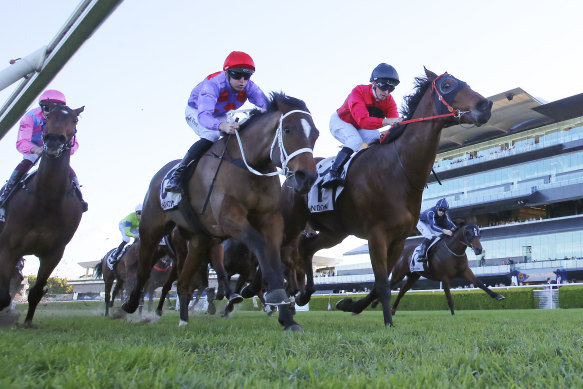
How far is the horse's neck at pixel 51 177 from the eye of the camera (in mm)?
5852

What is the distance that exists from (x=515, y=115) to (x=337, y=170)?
53.9 meters

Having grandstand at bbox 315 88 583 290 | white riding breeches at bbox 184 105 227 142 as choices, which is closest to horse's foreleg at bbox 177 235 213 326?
white riding breeches at bbox 184 105 227 142

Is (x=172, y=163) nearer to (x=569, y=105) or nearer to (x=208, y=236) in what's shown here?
(x=208, y=236)

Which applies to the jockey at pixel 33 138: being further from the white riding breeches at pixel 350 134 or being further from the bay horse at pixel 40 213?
the white riding breeches at pixel 350 134

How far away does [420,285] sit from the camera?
50.2 meters

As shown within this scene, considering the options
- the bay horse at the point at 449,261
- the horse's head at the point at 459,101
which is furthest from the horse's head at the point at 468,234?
the horse's head at the point at 459,101

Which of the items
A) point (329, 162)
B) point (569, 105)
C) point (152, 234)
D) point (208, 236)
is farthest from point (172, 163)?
point (569, 105)

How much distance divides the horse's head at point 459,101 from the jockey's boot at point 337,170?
123 cm

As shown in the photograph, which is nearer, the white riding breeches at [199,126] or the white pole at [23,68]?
the white pole at [23,68]

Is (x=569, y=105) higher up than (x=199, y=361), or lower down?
higher up

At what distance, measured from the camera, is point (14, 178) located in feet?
20.6

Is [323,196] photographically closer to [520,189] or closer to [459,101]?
[459,101]

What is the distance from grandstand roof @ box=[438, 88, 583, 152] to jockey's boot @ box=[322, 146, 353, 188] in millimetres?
46855

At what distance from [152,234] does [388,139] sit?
3.26m
